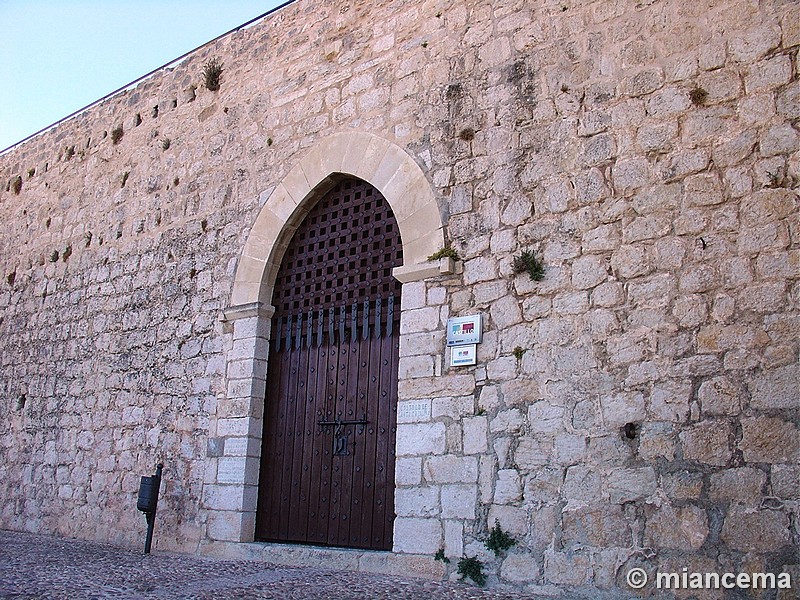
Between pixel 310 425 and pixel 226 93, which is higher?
pixel 226 93

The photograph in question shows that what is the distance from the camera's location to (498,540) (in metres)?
4.63

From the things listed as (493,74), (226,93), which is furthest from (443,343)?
(226,93)

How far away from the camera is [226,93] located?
7340mm

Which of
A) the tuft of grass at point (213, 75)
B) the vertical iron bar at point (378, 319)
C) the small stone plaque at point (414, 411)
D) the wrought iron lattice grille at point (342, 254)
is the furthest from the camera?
the tuft of grass at point (213, 75)

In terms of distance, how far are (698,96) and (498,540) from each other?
2.71m

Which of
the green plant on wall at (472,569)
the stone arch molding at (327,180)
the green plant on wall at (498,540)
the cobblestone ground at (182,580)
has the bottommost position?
the cobblestone ground at (182,580)

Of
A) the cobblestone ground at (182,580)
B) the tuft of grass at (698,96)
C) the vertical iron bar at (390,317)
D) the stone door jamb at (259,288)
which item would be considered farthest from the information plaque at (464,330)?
the tuft of grass at (698,96)

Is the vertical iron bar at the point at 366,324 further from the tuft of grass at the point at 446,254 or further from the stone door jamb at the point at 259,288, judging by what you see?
the tuft of grass at the point at 446,254

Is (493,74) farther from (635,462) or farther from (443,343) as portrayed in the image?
(635,462)

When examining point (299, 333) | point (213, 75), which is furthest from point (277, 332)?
point (213, 75)

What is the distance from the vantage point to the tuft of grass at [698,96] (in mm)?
4492

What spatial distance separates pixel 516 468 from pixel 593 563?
69 cm

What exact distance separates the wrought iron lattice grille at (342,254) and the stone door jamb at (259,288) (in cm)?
12

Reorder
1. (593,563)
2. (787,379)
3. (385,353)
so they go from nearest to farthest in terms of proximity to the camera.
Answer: (787,379) < (593,563) < (385,353)
